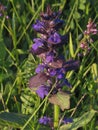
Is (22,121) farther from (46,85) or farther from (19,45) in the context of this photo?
(19,45)

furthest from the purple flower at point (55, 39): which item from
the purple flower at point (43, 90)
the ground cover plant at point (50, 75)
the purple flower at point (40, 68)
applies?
the purple flower at point (43, 90)

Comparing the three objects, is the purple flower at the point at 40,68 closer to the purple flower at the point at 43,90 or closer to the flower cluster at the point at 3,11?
the purple flower at the point at 43,90

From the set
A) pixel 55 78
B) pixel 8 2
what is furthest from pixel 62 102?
pixel 8 2

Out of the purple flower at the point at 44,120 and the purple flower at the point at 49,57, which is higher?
the purple flower at the point at 49,57

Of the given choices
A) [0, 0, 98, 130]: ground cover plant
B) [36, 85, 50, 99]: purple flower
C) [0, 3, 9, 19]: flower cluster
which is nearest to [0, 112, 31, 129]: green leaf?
[0, 0, 98, 130]: ground cover plant

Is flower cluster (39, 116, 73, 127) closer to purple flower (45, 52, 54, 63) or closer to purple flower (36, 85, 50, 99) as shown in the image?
purple flower (36, 85, 50, 99)

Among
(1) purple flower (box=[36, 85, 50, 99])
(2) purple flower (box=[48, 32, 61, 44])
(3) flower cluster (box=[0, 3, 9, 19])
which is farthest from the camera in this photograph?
(3) flower cluster (box=[0, 3, 9, 19])

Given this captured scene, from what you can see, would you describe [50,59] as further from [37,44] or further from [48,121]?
[48,121]
